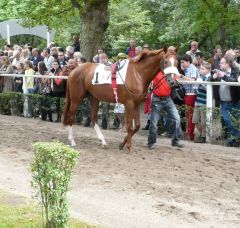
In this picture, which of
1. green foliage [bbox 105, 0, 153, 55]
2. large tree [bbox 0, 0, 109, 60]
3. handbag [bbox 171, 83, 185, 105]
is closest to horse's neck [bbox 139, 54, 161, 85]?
handbag [bbox 171, 83, 185, 105]

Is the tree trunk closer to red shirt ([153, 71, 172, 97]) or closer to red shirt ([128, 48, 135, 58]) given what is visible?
red shirt ([128, 48, 135, 58])

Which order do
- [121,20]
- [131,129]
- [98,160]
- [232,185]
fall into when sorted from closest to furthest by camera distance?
[232,185]
[98,160]
[131,129]
[121,20]

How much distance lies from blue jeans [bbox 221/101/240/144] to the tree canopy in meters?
7.37

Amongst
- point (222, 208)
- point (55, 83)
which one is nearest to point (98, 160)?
point (222, 208)

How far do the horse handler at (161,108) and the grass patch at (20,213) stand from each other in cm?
459

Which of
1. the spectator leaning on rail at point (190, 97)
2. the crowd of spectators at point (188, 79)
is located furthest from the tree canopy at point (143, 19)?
the spectator leaning on rail at point (190, 97)

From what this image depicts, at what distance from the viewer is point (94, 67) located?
12656 mm

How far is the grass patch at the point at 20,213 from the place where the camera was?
662 cm

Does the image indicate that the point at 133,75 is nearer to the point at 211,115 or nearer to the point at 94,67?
the point at 94,67

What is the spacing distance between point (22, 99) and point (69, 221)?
37.2ft

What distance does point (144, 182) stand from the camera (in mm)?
9023

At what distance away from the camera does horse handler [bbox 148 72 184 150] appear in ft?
39.4

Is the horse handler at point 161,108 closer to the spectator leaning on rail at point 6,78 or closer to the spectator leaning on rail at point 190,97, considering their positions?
the spectator leaning on rail at point 190,97

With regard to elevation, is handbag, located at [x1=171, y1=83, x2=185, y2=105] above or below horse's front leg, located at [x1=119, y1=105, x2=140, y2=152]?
above
